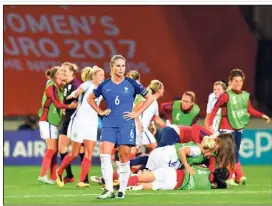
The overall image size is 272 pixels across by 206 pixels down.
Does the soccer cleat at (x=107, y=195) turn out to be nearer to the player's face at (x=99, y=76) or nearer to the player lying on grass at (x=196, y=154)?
the player lying on grass at (x=196, y=154)

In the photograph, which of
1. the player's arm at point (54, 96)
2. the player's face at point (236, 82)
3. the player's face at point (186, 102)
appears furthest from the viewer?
the player's face at point (186, 102)

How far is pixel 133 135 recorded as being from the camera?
13016mm

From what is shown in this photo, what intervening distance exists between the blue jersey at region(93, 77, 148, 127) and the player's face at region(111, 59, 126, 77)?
0.50 ft

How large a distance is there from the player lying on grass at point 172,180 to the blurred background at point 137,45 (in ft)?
27.3

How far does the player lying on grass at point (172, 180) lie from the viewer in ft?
47.9

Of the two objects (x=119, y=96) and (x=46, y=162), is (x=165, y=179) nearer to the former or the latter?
(x=119, y=96)

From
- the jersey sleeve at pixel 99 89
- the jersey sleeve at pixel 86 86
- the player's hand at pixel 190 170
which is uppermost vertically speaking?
the jersey sleeve at pixel 86 86

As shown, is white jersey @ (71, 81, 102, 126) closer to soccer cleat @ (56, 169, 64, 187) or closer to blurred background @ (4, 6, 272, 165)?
soccer cleat @ (56, 169, 64, 187)

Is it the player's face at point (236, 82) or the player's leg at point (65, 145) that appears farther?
the player's leg at point (65, 145)

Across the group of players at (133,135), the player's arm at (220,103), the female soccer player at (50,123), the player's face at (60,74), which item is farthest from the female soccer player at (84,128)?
the player's arm at (220,103)

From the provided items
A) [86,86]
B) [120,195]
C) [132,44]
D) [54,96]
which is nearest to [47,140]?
[54,96]

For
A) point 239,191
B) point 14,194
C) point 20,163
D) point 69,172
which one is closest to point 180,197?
point 239,191

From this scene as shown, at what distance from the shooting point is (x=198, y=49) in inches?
928

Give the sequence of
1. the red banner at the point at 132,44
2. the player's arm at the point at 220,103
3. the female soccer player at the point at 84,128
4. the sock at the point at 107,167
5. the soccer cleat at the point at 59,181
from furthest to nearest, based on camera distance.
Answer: the red banner at the point at 132,44 → the player's arm at the point at 220,103 → the soccer cleat at the point at 59,181 → the female soccer player at the point at 84,128 → the sock at the point at 107,167
